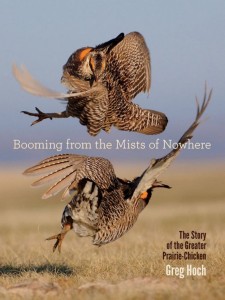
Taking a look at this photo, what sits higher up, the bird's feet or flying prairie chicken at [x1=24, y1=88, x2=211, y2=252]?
the bird's feet

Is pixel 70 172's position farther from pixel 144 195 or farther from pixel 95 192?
pixel 144 195

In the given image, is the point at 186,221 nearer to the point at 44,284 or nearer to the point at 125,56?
the point at 125,56

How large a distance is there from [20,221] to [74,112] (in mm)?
8931

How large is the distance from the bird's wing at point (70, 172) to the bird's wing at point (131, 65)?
2.89 ft

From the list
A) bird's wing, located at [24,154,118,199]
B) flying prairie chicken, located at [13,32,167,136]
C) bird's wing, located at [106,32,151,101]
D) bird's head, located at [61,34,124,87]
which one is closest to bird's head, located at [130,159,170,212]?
bird's wing, located at [24,154,118,199]

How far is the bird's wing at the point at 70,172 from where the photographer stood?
5.81 m

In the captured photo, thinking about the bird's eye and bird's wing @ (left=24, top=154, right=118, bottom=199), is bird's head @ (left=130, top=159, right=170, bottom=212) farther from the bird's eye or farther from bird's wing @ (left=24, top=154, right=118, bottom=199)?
bird's wing @ (left=24, top=154, right=118, bottom=199)

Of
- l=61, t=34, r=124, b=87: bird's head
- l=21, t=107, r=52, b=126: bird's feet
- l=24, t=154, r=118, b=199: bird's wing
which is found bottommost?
l=24, t=154, r=118, b=199: bird's wing

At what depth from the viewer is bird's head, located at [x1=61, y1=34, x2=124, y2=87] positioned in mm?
5926

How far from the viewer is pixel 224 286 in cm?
525

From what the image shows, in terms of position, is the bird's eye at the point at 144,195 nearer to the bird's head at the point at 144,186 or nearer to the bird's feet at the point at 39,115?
the bird's head at the point at 144,186

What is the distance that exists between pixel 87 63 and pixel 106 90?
29 centimetres

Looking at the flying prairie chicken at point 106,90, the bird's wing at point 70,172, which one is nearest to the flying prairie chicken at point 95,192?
the bird's wing at point 70,172

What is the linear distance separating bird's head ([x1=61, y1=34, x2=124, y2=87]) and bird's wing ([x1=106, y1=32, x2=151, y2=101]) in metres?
0.28
